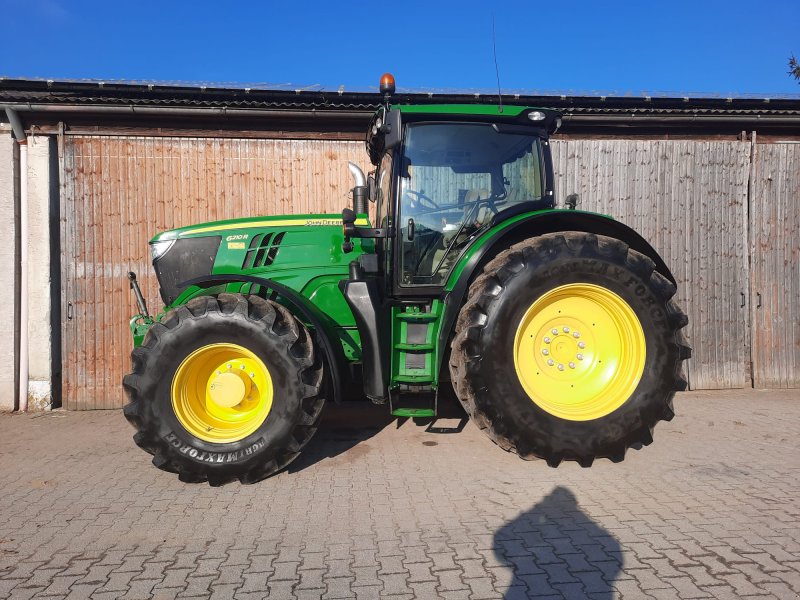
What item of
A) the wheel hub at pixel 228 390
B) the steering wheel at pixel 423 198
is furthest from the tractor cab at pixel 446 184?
the wheel hub at pixel 228 390

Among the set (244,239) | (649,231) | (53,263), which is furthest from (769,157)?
(53,263)

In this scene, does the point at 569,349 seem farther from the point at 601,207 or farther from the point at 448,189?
the point at 601,207

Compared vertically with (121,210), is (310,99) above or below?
above

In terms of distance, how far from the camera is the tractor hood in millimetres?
3812

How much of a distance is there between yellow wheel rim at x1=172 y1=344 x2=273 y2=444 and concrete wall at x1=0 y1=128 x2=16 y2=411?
11.2ft

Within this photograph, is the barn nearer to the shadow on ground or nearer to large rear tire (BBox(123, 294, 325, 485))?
large rear tire (BBox(123, 294, 325, 485))

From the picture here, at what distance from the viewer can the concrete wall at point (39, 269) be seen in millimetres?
5355

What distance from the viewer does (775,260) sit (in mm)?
6062

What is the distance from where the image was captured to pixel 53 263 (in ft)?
17.8

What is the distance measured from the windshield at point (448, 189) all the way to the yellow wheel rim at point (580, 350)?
733 mm

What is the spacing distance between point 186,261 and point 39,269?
2.60 m

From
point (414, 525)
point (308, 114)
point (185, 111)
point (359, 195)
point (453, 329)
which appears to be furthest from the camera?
point (308, 114)

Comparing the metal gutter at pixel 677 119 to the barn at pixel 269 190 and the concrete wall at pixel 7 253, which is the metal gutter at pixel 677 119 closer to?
the barn at pixel 269 190

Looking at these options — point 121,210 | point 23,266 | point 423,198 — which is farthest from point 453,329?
point 23,266
